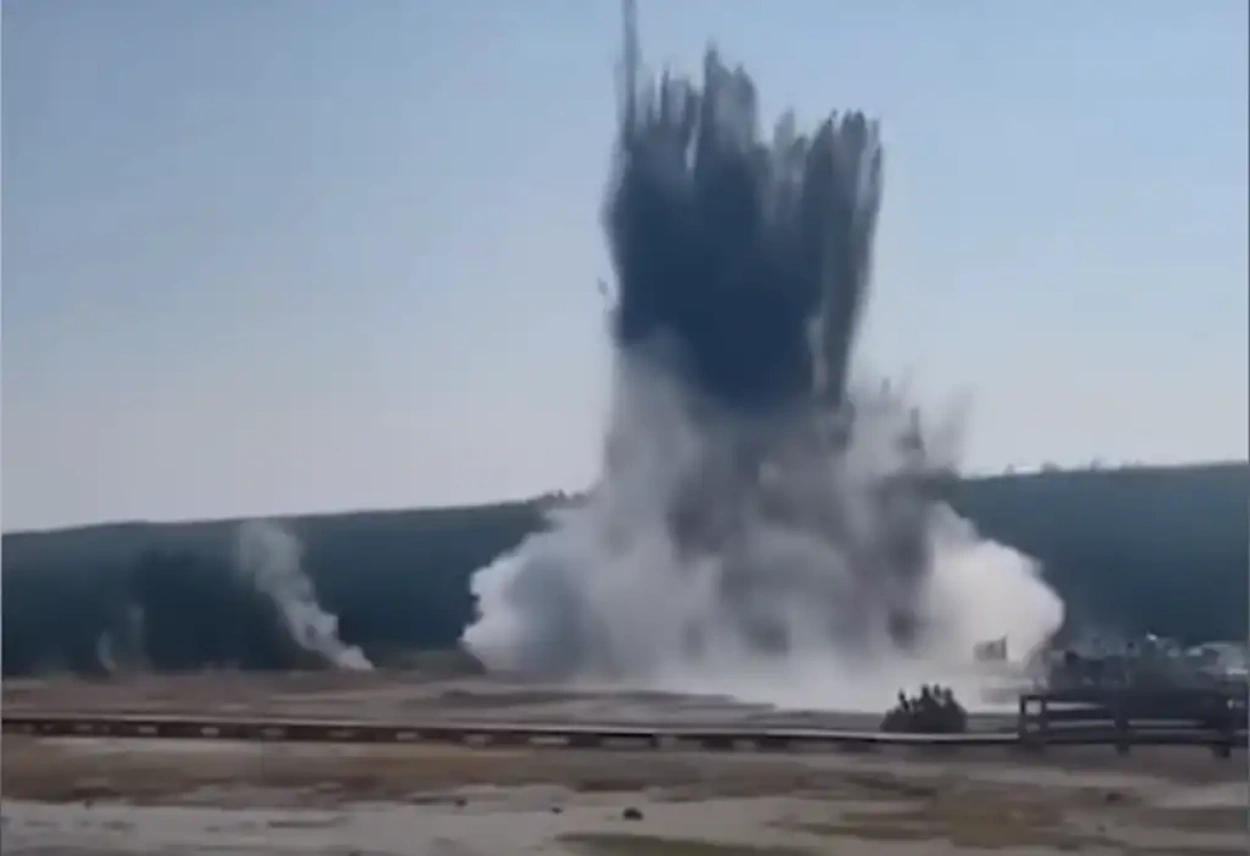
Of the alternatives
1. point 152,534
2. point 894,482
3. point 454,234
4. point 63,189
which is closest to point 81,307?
point 63,189

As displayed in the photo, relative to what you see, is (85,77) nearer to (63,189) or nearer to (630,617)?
(63,189)

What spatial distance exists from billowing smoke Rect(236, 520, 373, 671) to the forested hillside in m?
0.02

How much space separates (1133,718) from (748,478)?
0.56 meters

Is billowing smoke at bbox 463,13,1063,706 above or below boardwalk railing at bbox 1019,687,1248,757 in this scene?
above

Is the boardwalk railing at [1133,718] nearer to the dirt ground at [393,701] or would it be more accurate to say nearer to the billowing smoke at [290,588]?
the dirt ground at [393,701]

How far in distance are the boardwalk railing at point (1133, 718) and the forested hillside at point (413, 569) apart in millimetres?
80

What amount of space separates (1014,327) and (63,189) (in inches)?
53.7

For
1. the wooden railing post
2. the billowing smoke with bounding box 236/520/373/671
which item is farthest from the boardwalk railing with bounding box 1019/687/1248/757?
the billowing smoke with bounding box 236/520/373/671

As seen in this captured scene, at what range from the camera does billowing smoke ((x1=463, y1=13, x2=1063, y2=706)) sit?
2.46 meters

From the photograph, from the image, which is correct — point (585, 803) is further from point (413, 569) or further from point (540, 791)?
point (413, 569)

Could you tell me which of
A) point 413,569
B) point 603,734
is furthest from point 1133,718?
point 413,569

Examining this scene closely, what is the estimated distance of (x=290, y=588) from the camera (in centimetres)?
272

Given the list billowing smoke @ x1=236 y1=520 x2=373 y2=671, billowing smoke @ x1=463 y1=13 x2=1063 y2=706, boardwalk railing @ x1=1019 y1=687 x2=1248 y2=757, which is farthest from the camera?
billowing smoke @ x1=236 y1=520 x2=373 y2=671

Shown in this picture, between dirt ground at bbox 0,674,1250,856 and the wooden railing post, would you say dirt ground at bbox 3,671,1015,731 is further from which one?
the wooden railing post
